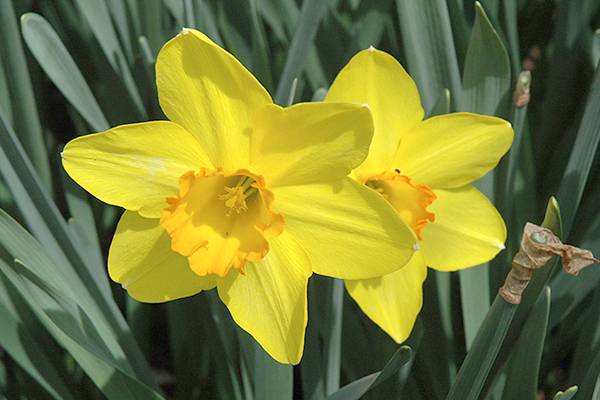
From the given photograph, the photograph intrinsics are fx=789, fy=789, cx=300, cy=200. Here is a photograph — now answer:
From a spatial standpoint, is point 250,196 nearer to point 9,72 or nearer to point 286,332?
point 286,332

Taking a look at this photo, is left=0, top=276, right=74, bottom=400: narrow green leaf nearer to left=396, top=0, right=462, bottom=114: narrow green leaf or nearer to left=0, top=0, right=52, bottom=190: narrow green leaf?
left=0, top=0, right=52, bottom=190: narrow green leaf

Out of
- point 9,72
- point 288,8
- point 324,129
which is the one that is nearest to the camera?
point 324,129

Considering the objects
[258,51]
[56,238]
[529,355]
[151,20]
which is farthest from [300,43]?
[529,355]

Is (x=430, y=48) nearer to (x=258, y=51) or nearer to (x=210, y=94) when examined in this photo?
(x=258, y=51)

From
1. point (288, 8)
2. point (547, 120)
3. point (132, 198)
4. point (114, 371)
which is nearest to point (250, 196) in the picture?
point (132, 198)

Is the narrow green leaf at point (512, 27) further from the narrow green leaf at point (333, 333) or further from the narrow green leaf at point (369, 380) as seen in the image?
the narrow green leaf at point (369, 380)
